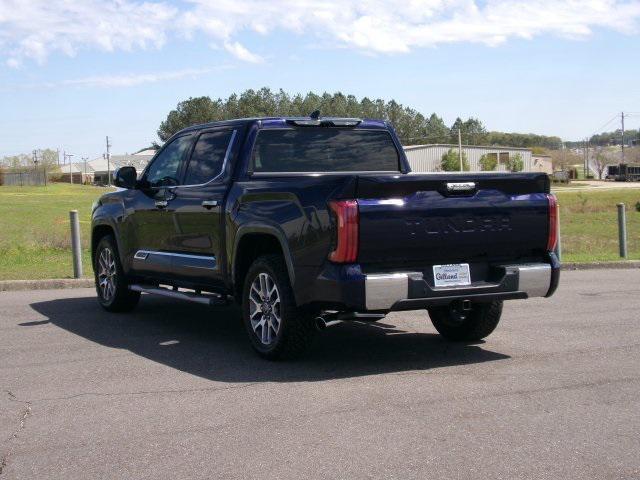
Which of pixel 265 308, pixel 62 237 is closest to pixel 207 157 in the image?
pixel 265 308

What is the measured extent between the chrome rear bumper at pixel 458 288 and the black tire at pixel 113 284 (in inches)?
168

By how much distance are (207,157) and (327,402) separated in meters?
3.37

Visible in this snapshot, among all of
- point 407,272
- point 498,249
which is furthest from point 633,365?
point 407,272

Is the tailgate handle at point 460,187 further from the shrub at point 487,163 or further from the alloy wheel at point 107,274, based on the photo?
the shrub at point 487,163

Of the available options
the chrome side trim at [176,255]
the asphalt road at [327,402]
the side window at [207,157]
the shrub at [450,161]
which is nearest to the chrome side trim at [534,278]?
the asphalt road at [327,402]

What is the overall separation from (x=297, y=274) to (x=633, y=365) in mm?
2669

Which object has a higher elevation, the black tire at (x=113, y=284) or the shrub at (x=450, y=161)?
the shrub at (x=450, y=161)

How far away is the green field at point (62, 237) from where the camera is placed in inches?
632

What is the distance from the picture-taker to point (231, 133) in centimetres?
862

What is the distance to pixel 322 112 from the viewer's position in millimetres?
121375

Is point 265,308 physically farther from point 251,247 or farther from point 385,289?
point 385,289

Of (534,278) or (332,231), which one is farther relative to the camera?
(534,278)

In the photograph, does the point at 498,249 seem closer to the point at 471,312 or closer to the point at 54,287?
the point at 471,312

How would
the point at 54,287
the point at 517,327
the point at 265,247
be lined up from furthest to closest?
the point at 54,287, the point at 517,327, the point at 265,247
